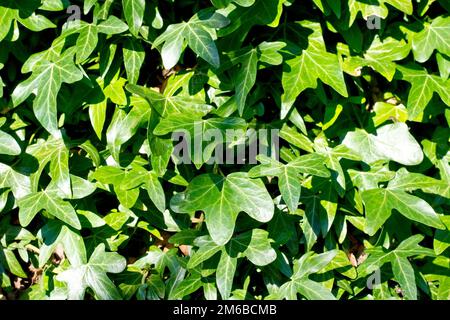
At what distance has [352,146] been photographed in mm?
2043

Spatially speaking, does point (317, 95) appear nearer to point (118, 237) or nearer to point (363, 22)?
point (363, 22)

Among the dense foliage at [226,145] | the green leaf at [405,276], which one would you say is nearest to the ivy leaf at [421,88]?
the dense foliage at [226,145]

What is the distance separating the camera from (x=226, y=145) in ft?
6.44

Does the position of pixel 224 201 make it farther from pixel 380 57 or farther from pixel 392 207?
pixel 380 57

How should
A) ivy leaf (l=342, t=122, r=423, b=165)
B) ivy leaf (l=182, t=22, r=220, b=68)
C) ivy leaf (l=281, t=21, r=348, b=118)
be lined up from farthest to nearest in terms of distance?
ivy leaf (l=342, t=122, r=423, b=165), ivy leaf (l=281, t=21, r=348, b=118), ivy leaf (l=182, t=22, r=220, b=68)

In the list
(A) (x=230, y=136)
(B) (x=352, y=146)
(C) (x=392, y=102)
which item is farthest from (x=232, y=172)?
(C) (x=392, y=102)

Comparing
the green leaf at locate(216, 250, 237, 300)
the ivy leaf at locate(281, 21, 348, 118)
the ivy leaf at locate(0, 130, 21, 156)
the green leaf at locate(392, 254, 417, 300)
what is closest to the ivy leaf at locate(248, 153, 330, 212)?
the ivy leaf at locate(281, 21, 348, 118)

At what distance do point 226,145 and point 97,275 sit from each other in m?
0.65

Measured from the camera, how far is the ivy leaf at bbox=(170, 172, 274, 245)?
1792 mm

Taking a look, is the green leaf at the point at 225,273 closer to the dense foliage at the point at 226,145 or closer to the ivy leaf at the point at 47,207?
the dense foliage at the point at 226,145

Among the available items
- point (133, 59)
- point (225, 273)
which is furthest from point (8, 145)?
point (225, 273)

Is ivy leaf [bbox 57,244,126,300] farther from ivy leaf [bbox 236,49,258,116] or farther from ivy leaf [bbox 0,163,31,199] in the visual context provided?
ivy leaf [bbox 236,49,258,116]

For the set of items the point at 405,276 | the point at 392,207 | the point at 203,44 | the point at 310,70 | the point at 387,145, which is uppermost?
the point at 203,44

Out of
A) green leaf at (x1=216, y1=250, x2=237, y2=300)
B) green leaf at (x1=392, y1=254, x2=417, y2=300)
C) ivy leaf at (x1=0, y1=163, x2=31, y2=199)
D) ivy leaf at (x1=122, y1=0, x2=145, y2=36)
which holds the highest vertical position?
ivy leaf at (x1=122, y1=0, x2=145, y2=36)
